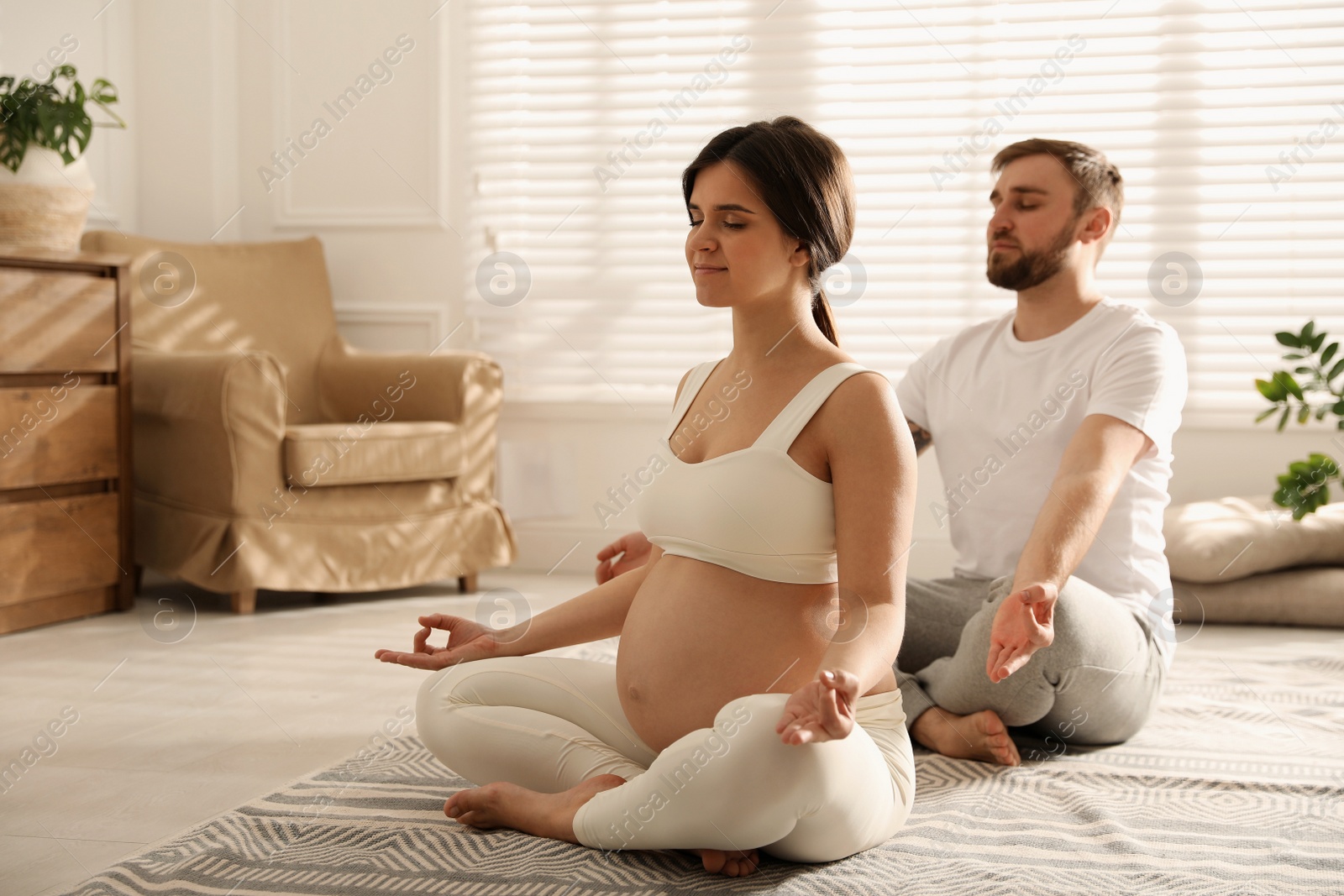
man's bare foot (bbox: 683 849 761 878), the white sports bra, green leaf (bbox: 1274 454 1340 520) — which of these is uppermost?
green leaf (bbox: 1274 454 1340 520)

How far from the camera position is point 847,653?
116 cm

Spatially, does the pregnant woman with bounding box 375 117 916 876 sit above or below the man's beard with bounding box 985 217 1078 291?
below

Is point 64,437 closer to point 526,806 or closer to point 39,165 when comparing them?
point 39,165

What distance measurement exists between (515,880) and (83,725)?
1160 mm

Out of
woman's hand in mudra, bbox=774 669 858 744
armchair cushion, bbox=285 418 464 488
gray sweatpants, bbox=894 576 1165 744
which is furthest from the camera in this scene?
armchair cushion, bbox=285 418 464 488

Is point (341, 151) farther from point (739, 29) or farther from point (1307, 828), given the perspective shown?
point (1307, 828)

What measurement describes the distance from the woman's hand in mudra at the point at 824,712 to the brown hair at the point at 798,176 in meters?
0.51

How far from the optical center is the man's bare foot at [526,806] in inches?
54.2

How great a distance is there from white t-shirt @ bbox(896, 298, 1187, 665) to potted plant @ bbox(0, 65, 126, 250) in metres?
2.42

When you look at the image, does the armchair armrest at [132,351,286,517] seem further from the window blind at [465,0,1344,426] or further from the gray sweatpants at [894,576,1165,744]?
the gray sweatpants at [894,576,1165,744]

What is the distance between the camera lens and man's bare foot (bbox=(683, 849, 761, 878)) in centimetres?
130

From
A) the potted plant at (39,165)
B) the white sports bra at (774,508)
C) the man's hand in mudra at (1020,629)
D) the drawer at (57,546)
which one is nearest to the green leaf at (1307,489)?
the man's hand in mudra at (1020,629)

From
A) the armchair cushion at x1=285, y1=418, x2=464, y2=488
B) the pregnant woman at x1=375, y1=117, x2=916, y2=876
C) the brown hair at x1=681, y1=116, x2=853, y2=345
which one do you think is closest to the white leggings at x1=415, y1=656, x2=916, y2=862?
the pregnant woman at x1=375, y1=117, x2=916, y2=876

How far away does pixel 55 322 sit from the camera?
9.55 feet
